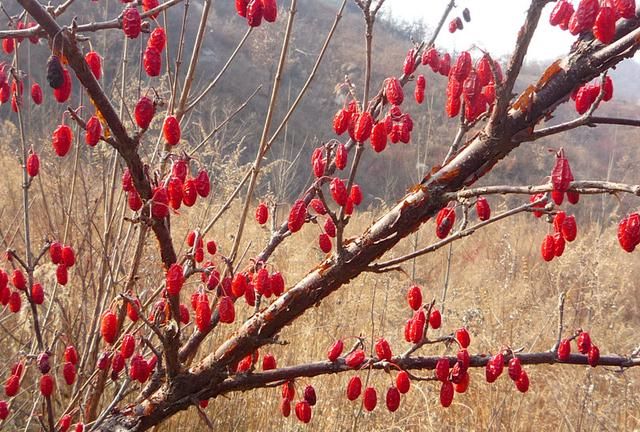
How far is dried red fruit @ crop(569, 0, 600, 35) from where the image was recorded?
759 mm

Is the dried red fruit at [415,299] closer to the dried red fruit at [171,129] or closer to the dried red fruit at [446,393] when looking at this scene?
the dried red fruit at [446,393]

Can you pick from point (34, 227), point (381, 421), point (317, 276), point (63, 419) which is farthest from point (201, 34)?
point (34, 227)

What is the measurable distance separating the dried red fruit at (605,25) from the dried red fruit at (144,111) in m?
0.59

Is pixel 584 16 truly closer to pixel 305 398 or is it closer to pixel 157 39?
pixel 157 39

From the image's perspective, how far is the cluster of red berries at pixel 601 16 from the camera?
0.71 metres

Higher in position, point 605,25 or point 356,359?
point 605,25

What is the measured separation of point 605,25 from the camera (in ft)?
2.31

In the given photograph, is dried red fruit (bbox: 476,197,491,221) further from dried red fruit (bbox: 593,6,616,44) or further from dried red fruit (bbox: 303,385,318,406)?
dried red fruit (bbox: 303,385,318,406)

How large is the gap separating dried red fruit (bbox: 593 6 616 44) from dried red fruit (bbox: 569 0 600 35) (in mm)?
42

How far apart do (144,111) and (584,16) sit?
→ 61cm

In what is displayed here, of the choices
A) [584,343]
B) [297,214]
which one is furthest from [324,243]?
[584,343]

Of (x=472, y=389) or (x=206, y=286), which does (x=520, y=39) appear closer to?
(x=206, y=286)

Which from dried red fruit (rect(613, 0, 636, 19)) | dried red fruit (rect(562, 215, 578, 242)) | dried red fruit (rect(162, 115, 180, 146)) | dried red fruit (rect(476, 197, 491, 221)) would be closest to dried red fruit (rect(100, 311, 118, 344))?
dried red fruit (rect(162, 115, 180, 146))

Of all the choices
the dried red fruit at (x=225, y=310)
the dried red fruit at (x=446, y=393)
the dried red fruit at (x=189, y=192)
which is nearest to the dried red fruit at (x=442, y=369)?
the dried red fruit at (x=446, y=393)
